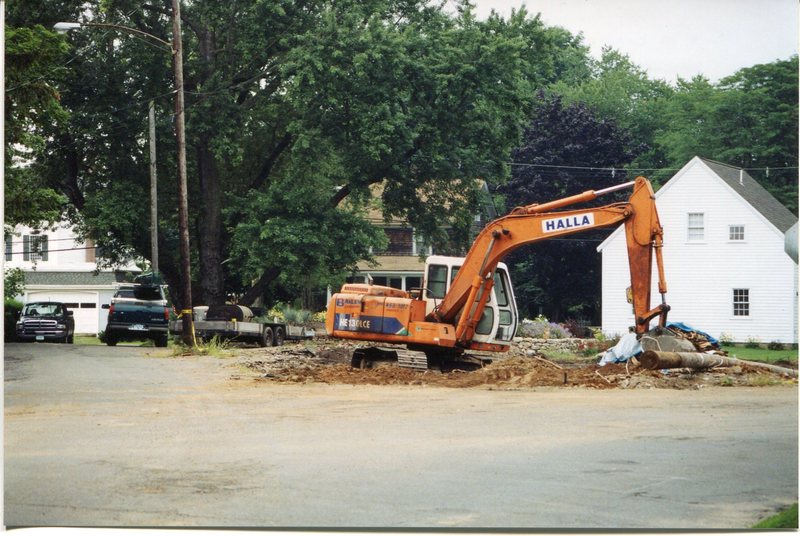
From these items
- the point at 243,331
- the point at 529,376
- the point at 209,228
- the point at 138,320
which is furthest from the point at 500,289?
the point at 209,228

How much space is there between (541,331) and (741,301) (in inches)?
267

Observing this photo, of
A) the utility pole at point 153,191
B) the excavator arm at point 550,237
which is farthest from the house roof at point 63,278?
the excavator arm at point 550,237

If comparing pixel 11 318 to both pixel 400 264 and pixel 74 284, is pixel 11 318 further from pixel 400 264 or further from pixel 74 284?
pixel 74 284

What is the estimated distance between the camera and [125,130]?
1544 inches

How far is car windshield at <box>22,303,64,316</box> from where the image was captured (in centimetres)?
3841

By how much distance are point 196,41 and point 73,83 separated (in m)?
4.27

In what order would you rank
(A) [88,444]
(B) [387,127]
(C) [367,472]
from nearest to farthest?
1. (C) [367,472]
2. (A) [88,444]
3. (B) [387,127]

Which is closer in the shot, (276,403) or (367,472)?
(367,472)

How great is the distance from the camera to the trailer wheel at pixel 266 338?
34406mm

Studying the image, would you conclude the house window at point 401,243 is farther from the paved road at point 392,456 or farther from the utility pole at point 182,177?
the paved road at point 392,456

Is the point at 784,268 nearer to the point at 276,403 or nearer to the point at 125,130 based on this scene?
the point at 125,130

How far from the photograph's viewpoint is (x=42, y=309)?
38938 millimetres

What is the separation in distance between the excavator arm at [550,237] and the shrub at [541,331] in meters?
19.4

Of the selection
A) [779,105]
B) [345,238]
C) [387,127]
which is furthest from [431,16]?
[779,105]
